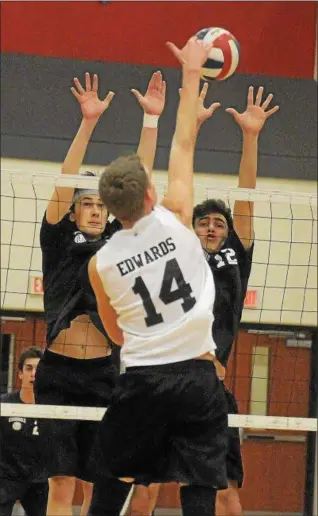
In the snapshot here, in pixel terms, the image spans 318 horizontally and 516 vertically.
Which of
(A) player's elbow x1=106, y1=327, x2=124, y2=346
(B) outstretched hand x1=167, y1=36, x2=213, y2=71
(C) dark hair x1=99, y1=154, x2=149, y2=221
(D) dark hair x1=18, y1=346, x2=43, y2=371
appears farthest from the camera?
(D) dark hair x1=18, y1=346, x2=43, y2=371

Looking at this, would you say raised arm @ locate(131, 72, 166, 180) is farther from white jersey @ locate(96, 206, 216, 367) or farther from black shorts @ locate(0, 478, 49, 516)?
black shorts @ locate(0, 478, 49, 516)

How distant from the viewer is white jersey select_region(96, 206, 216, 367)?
370cm

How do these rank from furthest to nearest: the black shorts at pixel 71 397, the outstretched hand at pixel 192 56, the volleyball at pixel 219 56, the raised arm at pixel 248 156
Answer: the volleyball at pixel 219 56, the raised arm at pixel 248 156, the black shorts at pixel 71 397, the outstretched hand at pixel 192 56

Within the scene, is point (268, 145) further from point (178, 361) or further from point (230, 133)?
point (178, 361)

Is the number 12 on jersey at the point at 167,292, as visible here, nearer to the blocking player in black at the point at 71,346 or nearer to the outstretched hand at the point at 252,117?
the blocking player in black at the point at 71,346

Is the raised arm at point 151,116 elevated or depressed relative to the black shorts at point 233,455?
elevated

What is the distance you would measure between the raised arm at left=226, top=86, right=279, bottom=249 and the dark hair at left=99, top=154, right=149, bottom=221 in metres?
1.92

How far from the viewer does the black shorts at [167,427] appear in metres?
3.70

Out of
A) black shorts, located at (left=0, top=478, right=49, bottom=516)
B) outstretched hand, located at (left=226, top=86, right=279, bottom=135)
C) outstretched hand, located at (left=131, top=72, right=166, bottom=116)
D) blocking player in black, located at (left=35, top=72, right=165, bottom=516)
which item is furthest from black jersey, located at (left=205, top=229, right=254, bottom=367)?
black shorts, located at (left=0, top=478, right=49, bottom=516)

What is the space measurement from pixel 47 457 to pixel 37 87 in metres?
5.99

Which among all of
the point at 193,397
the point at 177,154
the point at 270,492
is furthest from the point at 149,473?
the point at 270,492

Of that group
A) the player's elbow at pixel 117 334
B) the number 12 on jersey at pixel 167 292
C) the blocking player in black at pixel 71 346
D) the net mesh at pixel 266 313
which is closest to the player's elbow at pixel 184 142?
the number 12 on jersey at pixel 167 292

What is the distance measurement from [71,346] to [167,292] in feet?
5.80

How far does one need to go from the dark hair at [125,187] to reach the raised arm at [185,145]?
23 centimetres
